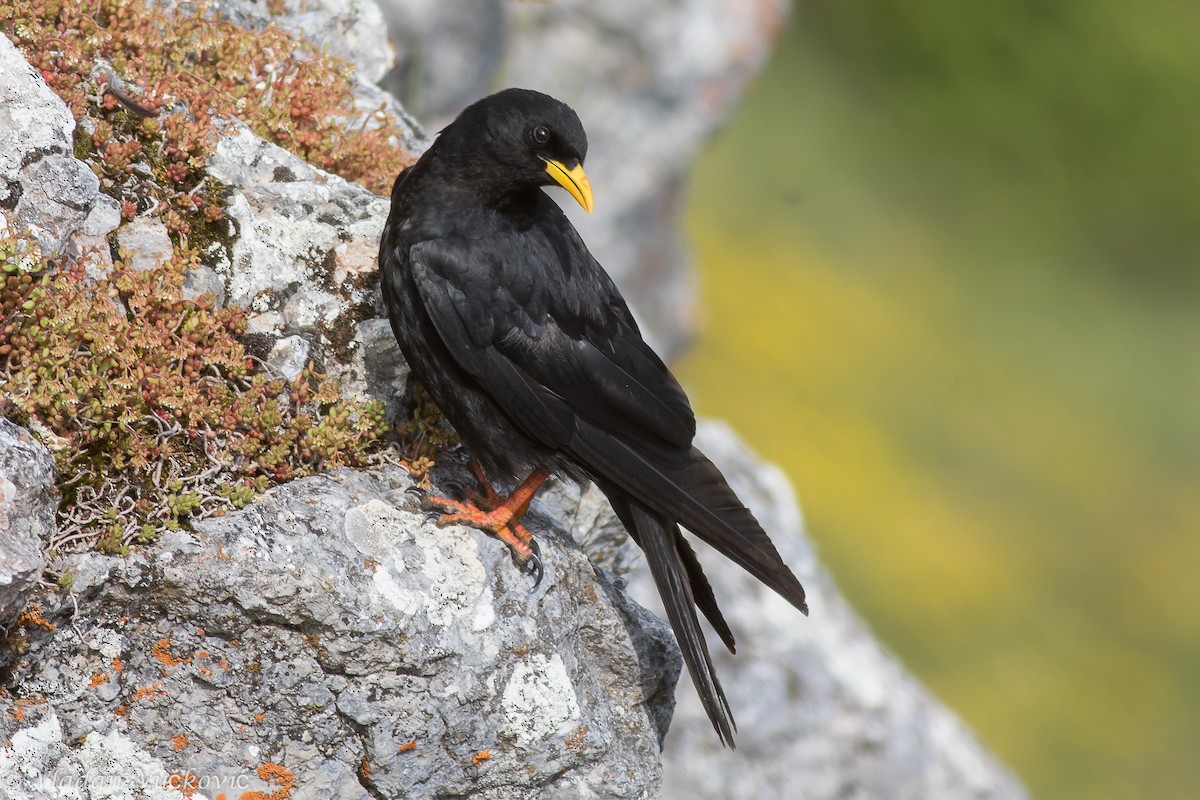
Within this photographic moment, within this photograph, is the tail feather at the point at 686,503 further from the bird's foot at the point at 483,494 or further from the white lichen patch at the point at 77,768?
the white lichen patch at the point at 77,768

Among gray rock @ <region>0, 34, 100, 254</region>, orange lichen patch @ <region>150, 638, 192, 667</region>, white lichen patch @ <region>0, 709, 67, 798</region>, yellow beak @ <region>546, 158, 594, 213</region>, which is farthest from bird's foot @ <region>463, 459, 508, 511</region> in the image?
gray rock @ <region>0, 34, 100, 254</region>

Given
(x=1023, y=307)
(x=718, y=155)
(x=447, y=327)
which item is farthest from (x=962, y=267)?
(x=447, y=327)

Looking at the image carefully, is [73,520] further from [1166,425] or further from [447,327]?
[1166,425]

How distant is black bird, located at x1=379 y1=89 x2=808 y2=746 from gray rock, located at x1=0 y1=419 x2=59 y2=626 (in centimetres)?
165

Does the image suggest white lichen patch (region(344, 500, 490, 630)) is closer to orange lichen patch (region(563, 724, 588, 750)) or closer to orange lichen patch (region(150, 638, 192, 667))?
orange lichen patch (region(563, 724, 588, 750))

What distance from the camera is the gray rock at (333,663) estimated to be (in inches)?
172

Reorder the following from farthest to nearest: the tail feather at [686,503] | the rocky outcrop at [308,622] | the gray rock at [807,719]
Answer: the gray rock at [807,719] → the tail feather at [686,503] → the rocky outcrop at [308,622]

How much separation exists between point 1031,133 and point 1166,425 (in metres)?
8.29

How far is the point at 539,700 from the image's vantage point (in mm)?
4961

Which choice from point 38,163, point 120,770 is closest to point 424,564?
point 120,770

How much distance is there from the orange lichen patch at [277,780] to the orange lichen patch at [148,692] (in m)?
0.52

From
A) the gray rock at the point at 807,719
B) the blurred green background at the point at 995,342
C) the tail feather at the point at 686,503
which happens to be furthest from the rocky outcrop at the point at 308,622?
the blurred green background at the point at 995,342

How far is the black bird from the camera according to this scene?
522cm

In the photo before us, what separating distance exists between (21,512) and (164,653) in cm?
80
